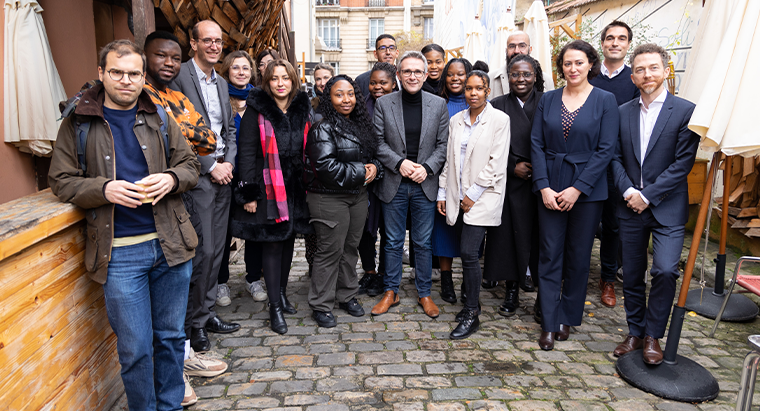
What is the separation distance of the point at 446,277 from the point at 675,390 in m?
2.11

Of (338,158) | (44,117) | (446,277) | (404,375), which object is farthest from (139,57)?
(446,277)

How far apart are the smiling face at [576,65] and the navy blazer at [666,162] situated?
439 mm

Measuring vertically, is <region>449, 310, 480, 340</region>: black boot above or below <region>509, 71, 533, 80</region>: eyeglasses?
below

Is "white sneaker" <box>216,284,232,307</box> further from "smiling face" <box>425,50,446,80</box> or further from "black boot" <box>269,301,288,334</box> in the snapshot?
"smiling face" <box>425,50,446,80</box>

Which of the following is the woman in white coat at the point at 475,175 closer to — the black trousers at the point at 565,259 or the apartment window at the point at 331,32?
the black trousers at the point at 565,259

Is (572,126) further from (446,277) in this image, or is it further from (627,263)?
(446,277)

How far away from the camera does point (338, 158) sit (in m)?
3.92

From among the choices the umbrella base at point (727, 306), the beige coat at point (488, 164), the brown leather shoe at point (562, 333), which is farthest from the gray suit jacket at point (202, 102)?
the umbrella base at point (727, 306)

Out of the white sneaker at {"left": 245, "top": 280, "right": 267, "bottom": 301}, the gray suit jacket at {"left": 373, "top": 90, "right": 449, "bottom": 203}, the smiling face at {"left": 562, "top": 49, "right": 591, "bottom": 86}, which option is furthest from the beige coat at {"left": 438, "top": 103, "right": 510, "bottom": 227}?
the white sneaker at {"left": 245, "top": 280, "right": 267, "bottom": 301}

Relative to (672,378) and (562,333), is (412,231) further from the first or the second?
(672,378)

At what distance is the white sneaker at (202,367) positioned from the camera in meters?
3.29

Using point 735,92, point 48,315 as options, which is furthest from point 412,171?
point 48,315

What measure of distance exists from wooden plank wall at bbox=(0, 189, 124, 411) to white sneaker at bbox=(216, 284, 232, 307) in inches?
67.5

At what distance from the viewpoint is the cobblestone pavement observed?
301 centimetres
